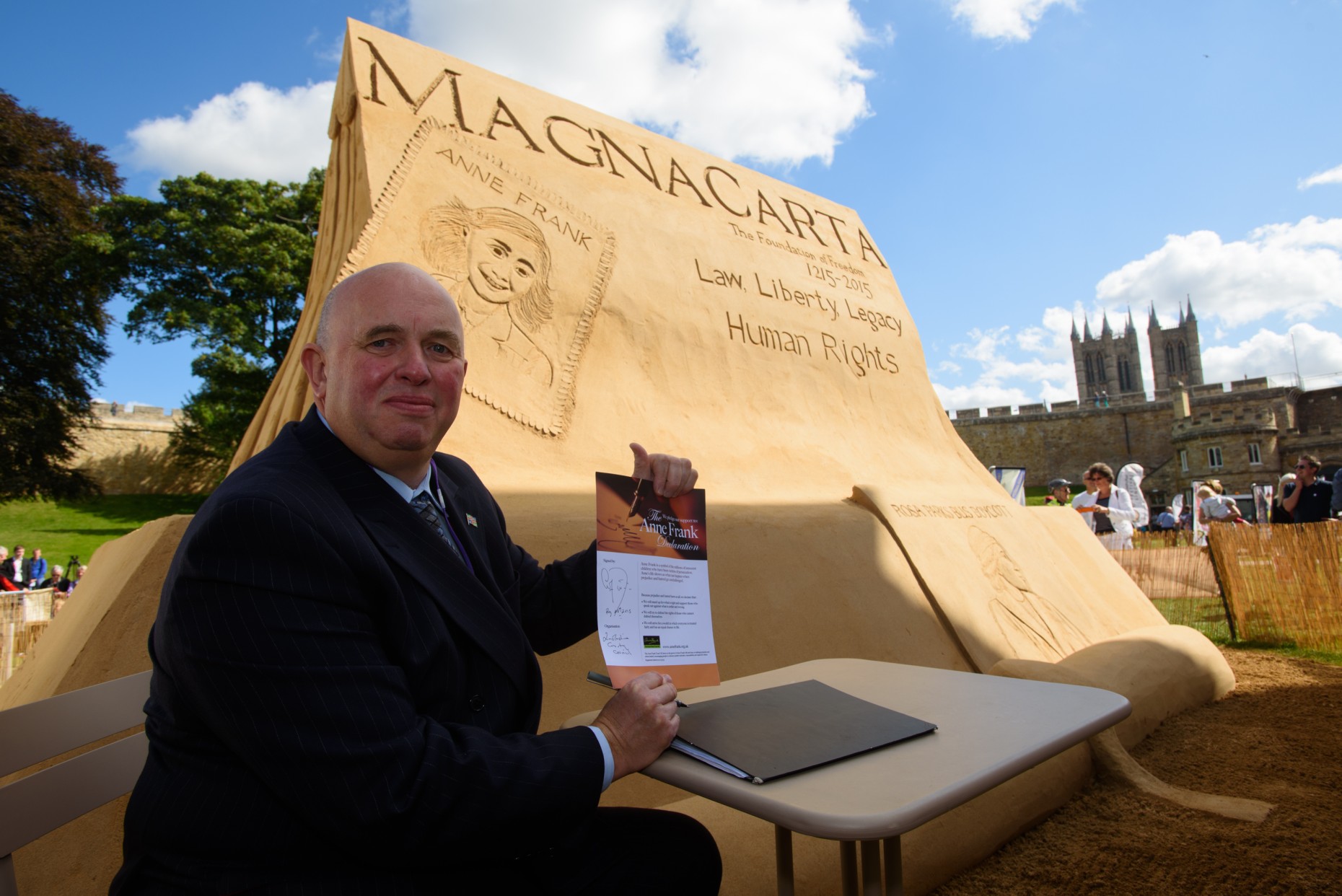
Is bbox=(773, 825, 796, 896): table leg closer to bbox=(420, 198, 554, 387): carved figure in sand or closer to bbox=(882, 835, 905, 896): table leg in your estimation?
bbox=(882, 835, 905, 896): table leg

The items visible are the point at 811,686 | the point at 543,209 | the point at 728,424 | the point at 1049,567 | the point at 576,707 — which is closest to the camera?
the point at 811,686

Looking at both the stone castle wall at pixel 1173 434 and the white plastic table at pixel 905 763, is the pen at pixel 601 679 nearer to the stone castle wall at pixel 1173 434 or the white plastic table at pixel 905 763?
the white plastic table at pixel 905 763

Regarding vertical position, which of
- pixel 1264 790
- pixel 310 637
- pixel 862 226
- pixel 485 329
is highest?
pixel 862 226

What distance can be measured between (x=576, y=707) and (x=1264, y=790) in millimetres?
2720

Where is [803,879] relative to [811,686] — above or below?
below

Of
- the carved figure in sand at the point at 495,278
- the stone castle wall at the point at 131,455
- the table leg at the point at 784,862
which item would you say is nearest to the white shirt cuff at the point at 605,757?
the table leg at the point at 784,862

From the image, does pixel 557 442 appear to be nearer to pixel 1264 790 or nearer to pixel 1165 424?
pixel 1264 790

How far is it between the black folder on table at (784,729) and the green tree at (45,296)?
65.5ft

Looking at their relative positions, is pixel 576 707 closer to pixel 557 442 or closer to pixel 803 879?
pixel 803 879

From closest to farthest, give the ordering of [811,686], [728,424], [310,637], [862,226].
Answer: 1. [310,637]
2. [811,686]
3. [728,424]
4. [862,226]

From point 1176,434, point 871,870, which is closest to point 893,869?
point 871,870

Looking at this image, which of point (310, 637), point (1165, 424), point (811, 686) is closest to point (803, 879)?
point (811, 686)

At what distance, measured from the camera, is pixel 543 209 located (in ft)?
14.3

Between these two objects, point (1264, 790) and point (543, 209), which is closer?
point (1264, 790)
